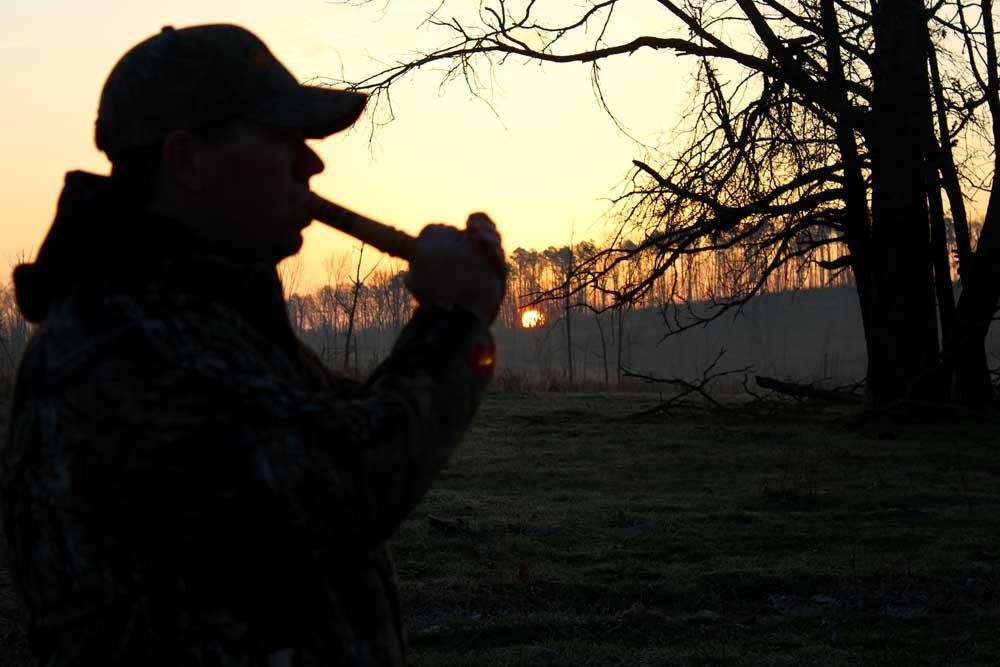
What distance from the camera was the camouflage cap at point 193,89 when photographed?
1476 millimetres

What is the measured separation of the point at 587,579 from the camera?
6.09m

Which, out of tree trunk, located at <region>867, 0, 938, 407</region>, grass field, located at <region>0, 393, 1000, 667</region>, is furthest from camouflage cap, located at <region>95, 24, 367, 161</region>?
tree trunk, located at <region>867, 0, 938, 407</region>

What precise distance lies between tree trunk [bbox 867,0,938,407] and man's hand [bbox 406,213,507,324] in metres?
12.3

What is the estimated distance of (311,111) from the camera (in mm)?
1557

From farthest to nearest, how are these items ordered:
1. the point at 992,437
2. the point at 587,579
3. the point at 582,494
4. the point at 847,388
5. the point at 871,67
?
the point at 847,388 < the point at 871,67 < the point at 992,437 < the point at 582,494 < the point at 587,579

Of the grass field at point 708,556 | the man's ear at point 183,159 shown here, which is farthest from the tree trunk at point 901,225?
the man's ear at point 183,159

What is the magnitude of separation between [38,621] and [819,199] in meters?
12.9

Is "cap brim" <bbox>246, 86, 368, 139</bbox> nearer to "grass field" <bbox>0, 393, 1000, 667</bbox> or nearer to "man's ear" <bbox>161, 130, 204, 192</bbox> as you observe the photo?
"man's ear" <bbox>161, 130, 204, 192</bbox>

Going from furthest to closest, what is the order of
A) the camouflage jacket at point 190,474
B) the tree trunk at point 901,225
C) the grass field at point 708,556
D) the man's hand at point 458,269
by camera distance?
the tree trunk at point 901,225, the grass field at point 708,556, the man's hand at point 458,269, the camouflage jacket at point 190,474

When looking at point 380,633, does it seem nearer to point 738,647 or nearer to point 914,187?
point 738,647

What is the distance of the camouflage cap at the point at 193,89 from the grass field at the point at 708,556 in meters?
3.60

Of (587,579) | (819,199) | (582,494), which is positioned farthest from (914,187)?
(587,579)

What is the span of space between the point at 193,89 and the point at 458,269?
1.36 feet

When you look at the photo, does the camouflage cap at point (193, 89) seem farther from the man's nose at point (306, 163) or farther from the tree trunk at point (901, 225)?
the tree trunk at point (901, 225)
